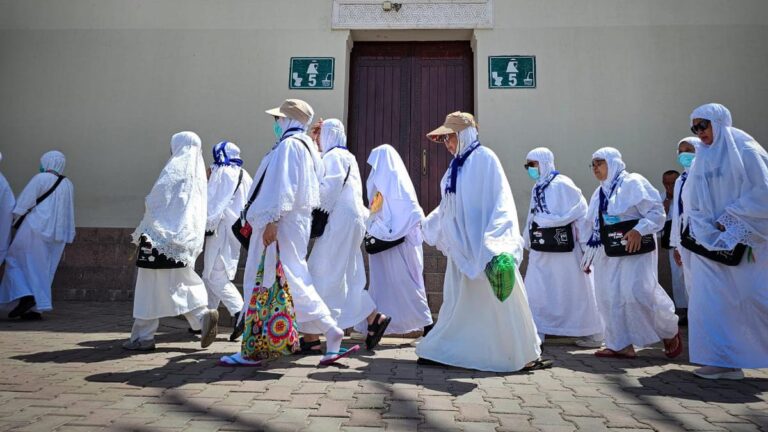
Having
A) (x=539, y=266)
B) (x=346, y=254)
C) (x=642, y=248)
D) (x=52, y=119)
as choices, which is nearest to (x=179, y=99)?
(x=52, y=119)

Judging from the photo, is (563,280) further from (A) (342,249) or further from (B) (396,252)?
(A) (342,249)

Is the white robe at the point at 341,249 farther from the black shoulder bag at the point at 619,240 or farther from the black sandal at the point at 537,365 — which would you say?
the black shoulder bag at the point at 619,240

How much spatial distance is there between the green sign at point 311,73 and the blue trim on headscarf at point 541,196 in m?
3.72

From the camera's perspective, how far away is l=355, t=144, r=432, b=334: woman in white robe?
5.01 metres

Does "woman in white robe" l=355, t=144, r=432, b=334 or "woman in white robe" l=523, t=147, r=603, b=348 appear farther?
"woman in white robe" l=523, t=147, r=603, b=348

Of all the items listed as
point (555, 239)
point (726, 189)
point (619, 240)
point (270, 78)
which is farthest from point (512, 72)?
point (726, 189)

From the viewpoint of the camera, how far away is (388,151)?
519cm

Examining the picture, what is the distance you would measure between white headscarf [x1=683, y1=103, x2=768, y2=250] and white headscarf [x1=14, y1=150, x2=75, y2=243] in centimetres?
652

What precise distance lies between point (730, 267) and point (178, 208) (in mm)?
4095

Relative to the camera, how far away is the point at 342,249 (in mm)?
4371

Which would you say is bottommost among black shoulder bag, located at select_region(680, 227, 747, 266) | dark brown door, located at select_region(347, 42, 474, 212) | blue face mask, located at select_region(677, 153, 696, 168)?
black shoulder bag, located at select_region(680, 227, 747, 266)

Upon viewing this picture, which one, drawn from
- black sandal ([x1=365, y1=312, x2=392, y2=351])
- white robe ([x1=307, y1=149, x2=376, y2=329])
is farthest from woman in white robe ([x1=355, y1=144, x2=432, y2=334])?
white robe ([x1=307, y1=149, x2=376, y2=329])

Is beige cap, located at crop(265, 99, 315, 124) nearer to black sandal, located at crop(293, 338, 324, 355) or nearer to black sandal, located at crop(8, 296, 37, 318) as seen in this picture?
black sandal, located at crop(293, 338, 324, 355)

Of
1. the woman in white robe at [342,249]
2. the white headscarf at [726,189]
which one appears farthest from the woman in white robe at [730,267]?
the woman in white robe at [342,249]
